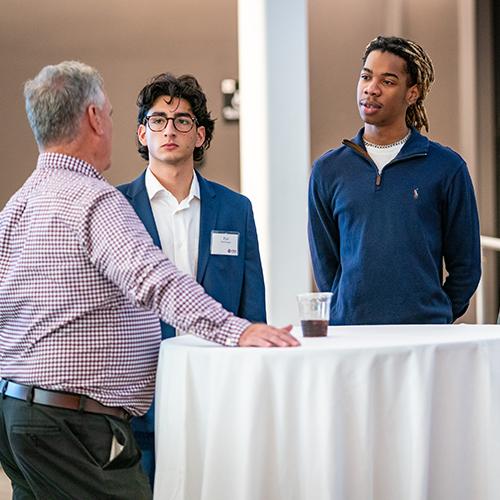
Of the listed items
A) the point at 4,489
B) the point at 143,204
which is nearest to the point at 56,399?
the point at 143,204

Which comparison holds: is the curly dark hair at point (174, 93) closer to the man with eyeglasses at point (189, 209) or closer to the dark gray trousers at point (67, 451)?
the man with eyeglasses at point (189, 209)

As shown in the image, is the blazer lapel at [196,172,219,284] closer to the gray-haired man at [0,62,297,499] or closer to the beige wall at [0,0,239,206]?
the gray-haired man at [0,62,297,499]

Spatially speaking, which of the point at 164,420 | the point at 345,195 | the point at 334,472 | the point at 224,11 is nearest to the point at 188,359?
the point at 164,420

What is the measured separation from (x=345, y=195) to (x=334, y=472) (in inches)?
52.2

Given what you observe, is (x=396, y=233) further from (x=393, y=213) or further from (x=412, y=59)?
(x=412, y=59)

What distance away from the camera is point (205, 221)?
3961mm

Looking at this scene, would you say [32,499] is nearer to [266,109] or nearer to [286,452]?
[286,452]

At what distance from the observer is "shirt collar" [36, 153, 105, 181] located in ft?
10.1

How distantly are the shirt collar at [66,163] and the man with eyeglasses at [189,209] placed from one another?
76 cm

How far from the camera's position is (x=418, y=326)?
12.0 ft

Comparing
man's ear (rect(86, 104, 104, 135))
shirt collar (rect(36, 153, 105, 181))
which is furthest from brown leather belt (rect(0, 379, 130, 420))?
man's ear (rect(86, 104, 104, 135))

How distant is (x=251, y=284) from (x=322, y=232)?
14.7 inches

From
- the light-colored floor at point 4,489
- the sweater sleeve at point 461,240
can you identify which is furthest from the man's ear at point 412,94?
the light-colored floor at point 4,489

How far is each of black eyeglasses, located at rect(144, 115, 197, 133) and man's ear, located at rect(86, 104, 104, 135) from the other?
2.82 feet
